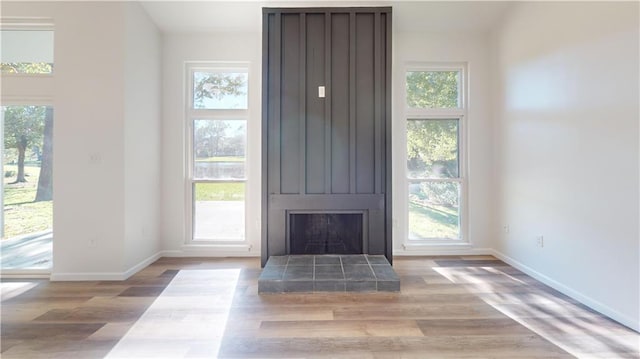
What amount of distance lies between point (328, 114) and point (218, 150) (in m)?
1.62

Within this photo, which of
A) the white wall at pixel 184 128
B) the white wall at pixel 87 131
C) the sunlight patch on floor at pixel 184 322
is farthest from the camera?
the white wall at pixel 184 128

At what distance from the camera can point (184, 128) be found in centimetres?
400

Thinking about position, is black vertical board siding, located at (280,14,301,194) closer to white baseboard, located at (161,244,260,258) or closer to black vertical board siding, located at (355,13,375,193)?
black vertical board siding, located at (355,13,375,193)

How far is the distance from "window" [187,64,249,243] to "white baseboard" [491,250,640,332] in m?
3.37

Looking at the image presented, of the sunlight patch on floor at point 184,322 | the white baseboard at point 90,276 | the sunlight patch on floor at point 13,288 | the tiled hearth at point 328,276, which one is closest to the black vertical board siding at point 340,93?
the tiled hearth at point 328,276

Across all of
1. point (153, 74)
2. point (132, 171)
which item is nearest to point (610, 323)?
point (132, 171)

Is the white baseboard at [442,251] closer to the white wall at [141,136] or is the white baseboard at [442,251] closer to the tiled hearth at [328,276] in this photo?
the tiled hearth at [328,276]

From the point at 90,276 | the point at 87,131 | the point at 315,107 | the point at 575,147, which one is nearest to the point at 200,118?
the point at 87,131

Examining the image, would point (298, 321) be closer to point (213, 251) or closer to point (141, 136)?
point (213, 251)

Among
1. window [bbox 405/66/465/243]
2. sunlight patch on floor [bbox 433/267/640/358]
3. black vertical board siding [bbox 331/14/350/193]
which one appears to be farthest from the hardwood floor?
black vertical board siding [bbox 331/14/350/193]

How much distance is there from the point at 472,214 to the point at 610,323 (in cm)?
188

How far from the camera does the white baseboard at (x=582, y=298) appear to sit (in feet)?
7.24

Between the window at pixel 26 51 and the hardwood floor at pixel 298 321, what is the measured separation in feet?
7.28

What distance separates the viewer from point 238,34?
3.96 metres
